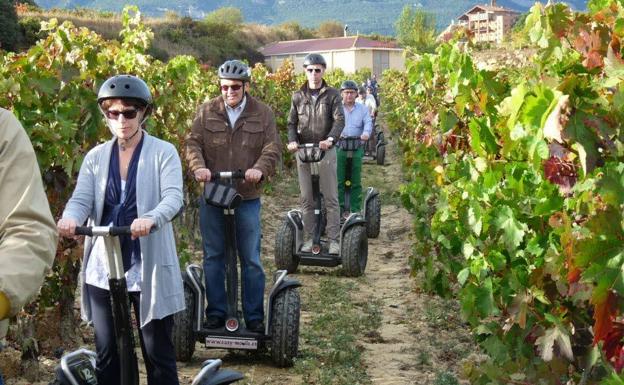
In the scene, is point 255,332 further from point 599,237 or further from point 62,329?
point 599,237

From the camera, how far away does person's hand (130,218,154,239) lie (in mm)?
3625

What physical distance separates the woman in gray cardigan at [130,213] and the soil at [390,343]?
4.71ft

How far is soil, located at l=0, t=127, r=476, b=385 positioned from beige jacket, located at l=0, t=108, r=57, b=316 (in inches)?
137

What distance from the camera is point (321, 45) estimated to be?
102 m

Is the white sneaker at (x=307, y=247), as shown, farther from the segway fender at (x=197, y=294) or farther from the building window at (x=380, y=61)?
the building window at (x=380, y=61)

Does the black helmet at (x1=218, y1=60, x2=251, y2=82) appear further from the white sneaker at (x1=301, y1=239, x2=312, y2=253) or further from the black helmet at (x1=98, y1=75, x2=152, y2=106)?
the white sneaker at (x1=301, y1=239, x2=312, y2=253)

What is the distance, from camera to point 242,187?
5.69 meters

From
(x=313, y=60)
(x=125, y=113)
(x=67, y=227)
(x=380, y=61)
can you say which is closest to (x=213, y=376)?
(x=67, y=227)

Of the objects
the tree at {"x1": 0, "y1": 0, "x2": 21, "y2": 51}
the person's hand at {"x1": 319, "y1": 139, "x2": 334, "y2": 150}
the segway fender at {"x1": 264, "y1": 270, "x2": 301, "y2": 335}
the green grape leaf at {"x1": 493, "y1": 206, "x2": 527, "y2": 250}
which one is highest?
the tree at {"x1": 0, "y1": 0, "x2": 21, "y2": 51}

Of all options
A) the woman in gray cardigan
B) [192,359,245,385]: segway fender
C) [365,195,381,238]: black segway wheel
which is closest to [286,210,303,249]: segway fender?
[365,195,381,238]: black segway wheel

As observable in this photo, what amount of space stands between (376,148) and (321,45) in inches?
3314

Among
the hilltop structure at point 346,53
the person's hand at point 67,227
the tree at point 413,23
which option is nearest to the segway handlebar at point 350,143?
the person's hand at point 67,227

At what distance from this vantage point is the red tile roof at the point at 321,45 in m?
98.2

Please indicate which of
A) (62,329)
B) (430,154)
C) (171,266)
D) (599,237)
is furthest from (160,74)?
(599,237)
